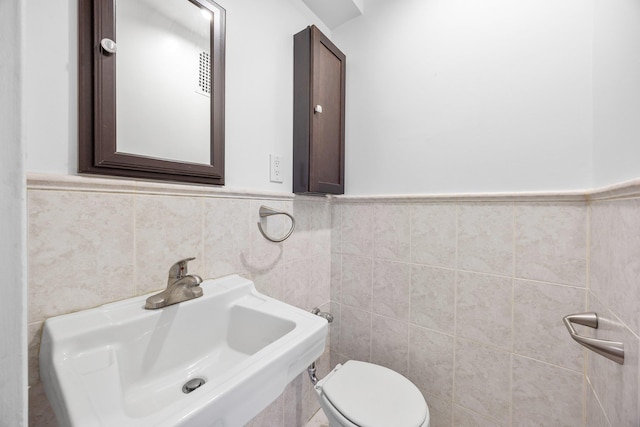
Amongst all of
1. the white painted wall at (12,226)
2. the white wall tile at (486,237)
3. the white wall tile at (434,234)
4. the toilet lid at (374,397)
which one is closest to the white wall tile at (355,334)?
the toilet lid at (374,397)

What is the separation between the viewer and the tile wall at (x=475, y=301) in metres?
0.83

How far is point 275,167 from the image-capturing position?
1.07m

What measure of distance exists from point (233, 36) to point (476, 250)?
4.10ft

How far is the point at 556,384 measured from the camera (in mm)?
836

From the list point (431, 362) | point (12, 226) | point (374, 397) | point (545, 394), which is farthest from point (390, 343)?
point (12, 226)

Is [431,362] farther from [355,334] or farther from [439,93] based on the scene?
[439,93]

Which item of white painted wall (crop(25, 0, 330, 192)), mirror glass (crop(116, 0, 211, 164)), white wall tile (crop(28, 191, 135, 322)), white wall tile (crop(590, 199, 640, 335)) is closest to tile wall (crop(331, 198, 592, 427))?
white wall tile (crop(590, 199, 640, 335))

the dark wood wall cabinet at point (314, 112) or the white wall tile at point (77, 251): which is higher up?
the dark wood wall cabinet at point (314, 112)

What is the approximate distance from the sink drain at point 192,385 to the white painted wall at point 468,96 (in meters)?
1.01

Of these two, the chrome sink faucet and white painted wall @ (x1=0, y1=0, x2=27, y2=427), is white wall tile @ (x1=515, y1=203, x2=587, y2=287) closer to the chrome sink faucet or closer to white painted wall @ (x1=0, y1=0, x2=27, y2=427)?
the chrome sink faucet

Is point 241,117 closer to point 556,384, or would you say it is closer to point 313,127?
point 313,127

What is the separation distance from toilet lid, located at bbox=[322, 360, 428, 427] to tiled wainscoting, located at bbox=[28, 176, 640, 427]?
197 mm

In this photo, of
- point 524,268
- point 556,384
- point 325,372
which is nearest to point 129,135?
point 524,268

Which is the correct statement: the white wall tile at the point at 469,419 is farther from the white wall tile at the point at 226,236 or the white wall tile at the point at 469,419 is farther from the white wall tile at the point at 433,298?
the white wall tile at the point at 226,236
